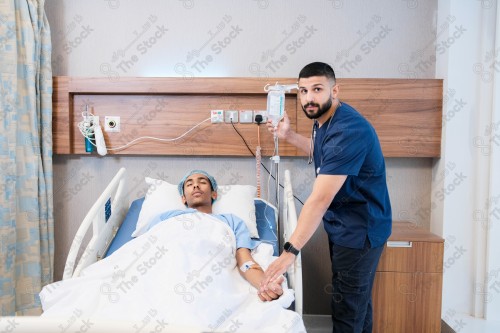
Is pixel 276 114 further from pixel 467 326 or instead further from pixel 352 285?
pixel 467 326

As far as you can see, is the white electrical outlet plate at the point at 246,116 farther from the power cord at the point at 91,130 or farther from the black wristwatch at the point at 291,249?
the black wristwatch at the point at 291,249

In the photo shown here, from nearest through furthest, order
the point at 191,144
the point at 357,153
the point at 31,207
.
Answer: the point at 357,153 < the point at 31,207 < the point at 191,144

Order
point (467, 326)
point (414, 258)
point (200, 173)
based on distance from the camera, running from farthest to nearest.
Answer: point (467, 326) → point (200, 173) → point (414, 258)

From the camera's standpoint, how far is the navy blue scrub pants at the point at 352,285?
68.9 inches

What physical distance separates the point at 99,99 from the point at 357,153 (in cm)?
188

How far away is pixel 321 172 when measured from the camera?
5.16ft

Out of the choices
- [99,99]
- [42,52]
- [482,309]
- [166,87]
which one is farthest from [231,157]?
[482,309]

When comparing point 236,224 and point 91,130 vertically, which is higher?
point 91,130

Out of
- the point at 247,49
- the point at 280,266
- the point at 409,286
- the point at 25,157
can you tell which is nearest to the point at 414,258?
the point at 409,286

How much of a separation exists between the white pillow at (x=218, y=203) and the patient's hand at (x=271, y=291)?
0.60m

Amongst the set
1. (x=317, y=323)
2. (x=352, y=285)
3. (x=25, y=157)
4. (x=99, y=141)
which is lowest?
(x=317, y=323)

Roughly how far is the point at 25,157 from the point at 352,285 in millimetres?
2155

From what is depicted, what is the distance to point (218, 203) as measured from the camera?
226cm

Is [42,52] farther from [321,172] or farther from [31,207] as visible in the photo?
[321,172]
